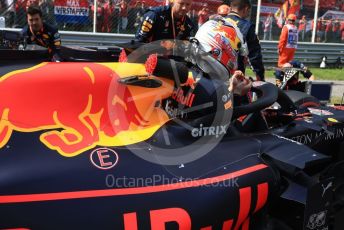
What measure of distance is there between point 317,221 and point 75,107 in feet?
4.66

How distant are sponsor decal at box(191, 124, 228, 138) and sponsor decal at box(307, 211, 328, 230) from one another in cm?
65

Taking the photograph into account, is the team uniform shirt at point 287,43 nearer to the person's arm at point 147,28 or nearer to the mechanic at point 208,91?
the person's arm at point 147,28

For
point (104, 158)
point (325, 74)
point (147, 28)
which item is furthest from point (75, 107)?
point (325, 74)

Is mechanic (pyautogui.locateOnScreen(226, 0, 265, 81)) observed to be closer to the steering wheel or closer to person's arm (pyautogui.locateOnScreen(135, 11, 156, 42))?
person's arm (pyautogui.locateOnScreen(135, 11, 156, 42))

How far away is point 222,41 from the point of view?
3107 millimetres

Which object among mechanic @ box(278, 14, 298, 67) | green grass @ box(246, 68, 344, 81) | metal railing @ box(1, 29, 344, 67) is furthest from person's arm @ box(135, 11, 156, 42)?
green grass @ box(246, 68, 344, 81)

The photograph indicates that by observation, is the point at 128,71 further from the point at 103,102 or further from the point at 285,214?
the point at 285,214

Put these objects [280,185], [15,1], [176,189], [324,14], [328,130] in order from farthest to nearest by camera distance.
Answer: [324,14], [15,1], [328,130], [280,185], [176,189]

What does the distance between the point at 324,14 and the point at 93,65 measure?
14.4 meters

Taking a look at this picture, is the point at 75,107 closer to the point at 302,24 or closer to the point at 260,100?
the point at 260,100

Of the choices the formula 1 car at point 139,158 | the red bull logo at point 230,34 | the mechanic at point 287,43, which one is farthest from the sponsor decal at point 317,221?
the mechanic at point 287,43

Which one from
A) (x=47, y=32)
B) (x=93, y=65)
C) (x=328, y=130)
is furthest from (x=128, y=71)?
(x=47, y=32)

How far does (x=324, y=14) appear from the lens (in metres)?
15.2

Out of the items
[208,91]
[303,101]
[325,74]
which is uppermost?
[208,91]
